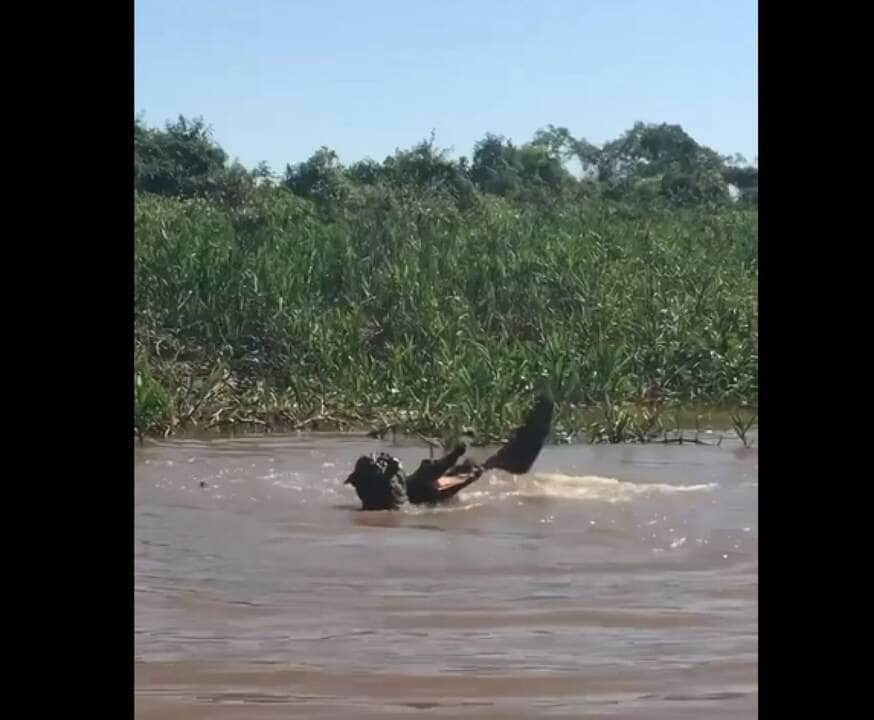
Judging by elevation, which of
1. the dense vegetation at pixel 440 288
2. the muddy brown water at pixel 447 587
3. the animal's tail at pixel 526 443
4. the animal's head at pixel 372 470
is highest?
the dense vegetation at pixel 440 288

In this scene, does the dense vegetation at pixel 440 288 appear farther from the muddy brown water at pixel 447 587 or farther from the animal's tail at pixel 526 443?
the muddy brown water at pixel 447 587

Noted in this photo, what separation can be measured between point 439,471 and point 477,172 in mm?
861

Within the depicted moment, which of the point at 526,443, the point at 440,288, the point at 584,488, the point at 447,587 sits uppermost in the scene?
the point at 440,288

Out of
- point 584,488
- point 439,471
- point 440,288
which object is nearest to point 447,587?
point 439,471

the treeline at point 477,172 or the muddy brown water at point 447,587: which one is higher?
the treeline at point 477,172

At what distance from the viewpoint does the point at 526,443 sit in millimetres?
3666

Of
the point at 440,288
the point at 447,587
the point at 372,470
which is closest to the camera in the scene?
the point at 447,587

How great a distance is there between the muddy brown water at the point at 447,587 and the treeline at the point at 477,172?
72 cm

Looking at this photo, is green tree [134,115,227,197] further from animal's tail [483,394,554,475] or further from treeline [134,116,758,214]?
animal's tail [483,394,554,475]

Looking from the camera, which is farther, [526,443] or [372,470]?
[526,443]

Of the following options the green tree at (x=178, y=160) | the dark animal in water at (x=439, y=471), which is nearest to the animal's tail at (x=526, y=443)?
the dark animal in water at (x=439, y=471)

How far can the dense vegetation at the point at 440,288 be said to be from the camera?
3.76 m

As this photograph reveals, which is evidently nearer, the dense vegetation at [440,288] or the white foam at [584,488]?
the white foam at [584,488]

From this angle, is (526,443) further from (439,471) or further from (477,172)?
(477,172)
